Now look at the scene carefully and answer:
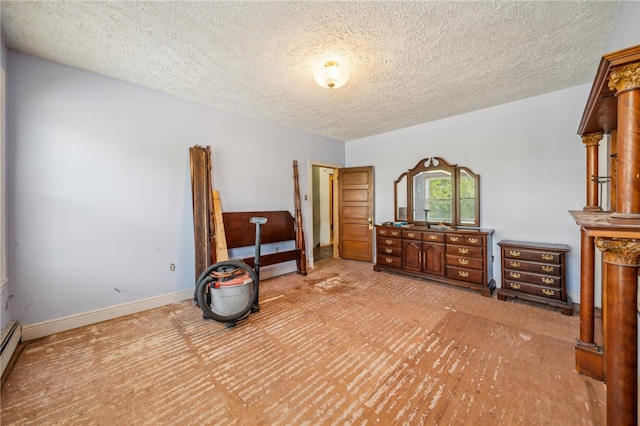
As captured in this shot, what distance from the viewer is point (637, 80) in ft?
3.37

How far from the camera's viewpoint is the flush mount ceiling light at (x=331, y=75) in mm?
2441

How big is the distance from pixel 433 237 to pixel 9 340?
489 centimetres

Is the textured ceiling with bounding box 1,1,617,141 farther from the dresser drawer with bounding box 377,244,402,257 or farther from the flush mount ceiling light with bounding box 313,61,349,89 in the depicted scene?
the dresser drawer with bounding box 377,244,402,257

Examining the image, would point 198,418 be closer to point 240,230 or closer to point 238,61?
point 240,230

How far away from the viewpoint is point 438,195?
169 inches

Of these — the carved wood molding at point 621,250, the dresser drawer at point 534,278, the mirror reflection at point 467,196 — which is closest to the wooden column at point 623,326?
the carved wood molding at point 621,250

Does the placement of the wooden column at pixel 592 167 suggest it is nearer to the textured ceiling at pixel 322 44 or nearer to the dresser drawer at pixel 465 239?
the textured ceiling at pixel 322 44

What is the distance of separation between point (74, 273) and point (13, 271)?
0.42 meters

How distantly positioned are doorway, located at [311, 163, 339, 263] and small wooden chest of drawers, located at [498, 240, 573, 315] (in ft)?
Answer: 13.6

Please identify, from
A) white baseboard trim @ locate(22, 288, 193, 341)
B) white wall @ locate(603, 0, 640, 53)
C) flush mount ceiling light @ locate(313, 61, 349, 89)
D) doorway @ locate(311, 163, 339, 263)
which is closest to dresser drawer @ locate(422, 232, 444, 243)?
white wall @ locate(603, 0, 640, 53)

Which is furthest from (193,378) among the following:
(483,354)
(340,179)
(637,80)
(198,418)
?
(340,179)

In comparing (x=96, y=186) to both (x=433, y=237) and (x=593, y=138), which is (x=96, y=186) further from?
(x=593, y=138)

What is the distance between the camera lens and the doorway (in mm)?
6950

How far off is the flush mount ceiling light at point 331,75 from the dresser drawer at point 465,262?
2991mm
